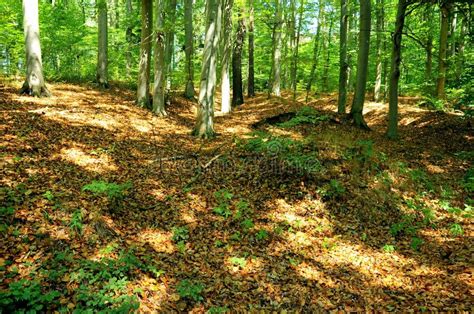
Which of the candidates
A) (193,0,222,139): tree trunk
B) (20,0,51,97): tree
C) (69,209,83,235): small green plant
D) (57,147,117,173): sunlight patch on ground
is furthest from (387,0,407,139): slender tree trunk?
(20,0,51,97): tree

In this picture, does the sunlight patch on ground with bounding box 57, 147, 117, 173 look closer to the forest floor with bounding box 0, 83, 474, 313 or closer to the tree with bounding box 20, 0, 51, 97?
the forest floor with bounding box 0, 83, 474, 313

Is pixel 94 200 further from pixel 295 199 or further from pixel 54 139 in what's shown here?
pixel 295 199

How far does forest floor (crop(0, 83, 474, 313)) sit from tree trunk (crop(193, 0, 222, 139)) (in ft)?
2.94

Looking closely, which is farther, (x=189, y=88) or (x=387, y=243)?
(x=189, y=88)

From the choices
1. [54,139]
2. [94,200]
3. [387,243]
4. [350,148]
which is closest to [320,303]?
[387,243]

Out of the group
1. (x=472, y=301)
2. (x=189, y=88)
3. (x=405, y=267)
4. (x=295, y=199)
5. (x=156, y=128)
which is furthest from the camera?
(x=189, y=88)

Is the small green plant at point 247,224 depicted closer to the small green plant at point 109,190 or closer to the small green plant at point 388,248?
the small green plant at point 109,190

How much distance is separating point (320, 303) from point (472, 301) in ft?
7.03

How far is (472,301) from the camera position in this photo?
453 centimetres

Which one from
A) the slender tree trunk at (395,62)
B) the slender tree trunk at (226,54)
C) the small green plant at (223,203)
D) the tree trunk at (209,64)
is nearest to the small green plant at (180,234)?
the small green plant at (223,203)

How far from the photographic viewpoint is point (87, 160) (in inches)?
281

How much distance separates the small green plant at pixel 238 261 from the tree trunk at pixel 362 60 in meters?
8.79

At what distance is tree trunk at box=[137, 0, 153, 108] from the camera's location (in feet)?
38.9

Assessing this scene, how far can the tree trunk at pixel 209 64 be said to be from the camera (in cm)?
972
